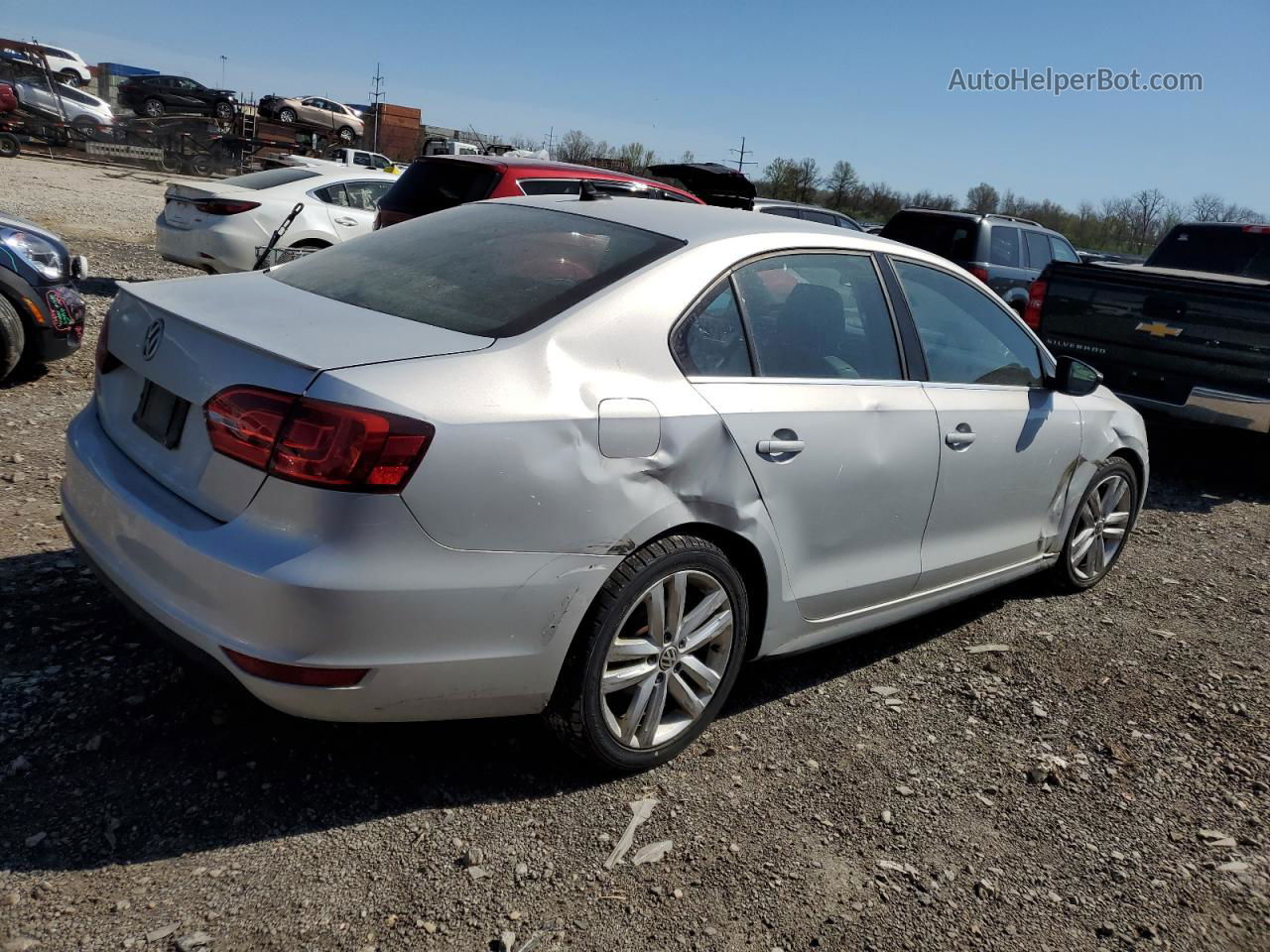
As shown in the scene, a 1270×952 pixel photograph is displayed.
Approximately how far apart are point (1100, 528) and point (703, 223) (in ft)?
9.47

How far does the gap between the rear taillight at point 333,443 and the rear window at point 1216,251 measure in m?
10.5

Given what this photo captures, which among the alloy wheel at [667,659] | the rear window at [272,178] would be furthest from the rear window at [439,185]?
the alloy wheel at [667,659]

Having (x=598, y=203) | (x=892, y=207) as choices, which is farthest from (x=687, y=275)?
(x=892, y=207)

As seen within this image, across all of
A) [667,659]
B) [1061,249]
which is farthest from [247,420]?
[1061,249]

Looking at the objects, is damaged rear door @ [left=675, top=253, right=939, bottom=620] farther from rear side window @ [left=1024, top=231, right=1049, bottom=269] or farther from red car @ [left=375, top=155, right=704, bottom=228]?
rear side window @ [left=1024, top=231, right=1049, bottom=269]

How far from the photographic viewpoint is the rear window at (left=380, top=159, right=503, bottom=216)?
880cm

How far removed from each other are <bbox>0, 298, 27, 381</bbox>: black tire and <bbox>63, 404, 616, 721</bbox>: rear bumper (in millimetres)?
4131

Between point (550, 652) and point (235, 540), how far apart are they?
33.0 inches

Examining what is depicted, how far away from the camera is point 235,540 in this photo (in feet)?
8.27

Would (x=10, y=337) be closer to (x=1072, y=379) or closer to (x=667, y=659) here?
(x=667, y=659)

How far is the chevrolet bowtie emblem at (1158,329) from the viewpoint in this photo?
7.66 m

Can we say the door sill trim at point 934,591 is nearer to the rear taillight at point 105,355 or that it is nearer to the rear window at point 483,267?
the rear window at point 483,267

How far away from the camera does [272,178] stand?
11945 millimetres

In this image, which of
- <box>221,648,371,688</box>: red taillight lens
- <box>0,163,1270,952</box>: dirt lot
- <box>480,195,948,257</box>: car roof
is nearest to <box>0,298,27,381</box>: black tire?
<box>0,163,1270,952</box>: dirt lot
